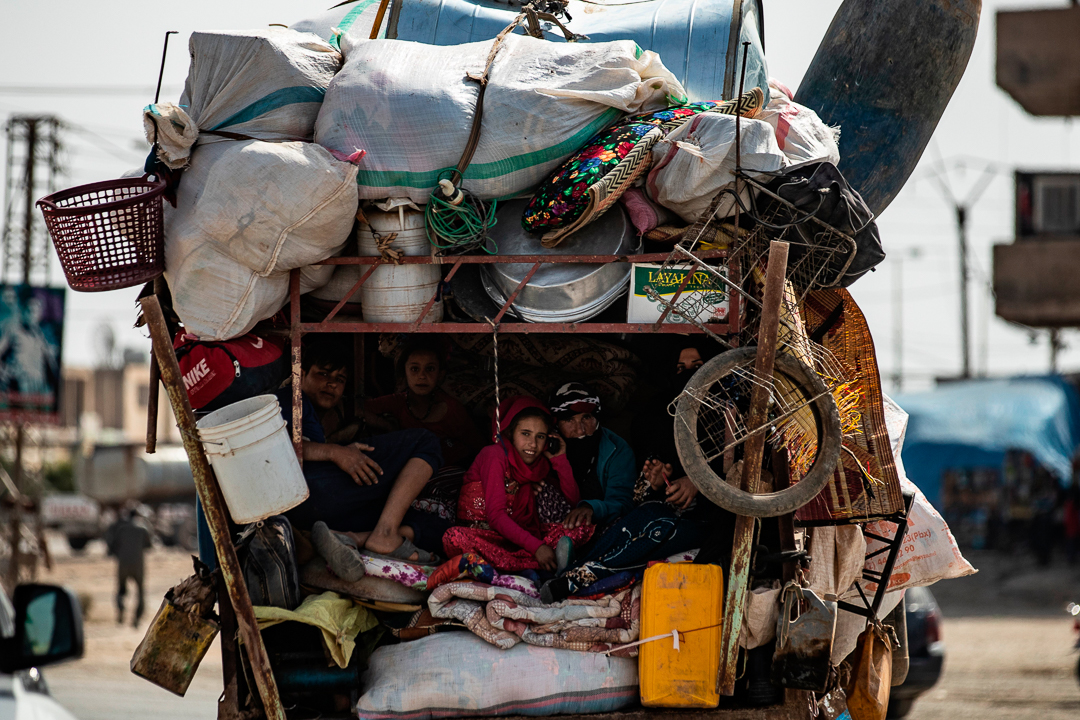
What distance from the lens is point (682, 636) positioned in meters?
3.52

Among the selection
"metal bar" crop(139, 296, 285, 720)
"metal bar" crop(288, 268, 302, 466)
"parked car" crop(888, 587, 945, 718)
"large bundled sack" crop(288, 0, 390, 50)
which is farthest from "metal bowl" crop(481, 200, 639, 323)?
"parked car" crop(888, 587, 945, 718)

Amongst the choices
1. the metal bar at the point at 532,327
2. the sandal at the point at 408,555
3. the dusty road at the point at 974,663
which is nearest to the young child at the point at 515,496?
the sandal at the point at 408,555

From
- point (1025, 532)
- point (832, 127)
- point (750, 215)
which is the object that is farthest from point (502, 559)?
point (1025, 532)

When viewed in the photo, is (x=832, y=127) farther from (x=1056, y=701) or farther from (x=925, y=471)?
(x=925, y=471)

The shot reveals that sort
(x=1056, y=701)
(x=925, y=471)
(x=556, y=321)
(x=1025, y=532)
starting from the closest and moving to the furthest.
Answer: (x=556, y=321)
(x=1056, y=701)
(x=925, y=471)
(x=1025, y=532)

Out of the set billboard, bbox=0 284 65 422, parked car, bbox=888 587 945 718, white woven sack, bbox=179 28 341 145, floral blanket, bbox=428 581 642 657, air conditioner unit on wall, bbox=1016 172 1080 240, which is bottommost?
parked car, bbox=888 587 945 718

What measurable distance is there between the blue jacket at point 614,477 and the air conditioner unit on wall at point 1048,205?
54.2ft

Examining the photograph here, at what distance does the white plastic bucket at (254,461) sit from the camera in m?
3.45

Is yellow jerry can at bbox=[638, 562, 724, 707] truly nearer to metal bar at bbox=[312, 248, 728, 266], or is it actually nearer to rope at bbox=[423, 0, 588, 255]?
metal bar at bbox=[312, 248, 728, 266]

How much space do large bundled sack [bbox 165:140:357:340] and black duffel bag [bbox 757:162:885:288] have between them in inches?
57.0

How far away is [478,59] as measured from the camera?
12.7ft

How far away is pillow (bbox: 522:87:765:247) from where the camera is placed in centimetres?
362

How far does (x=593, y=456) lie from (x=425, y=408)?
0.82 m

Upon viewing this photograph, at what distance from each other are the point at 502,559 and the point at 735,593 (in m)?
0.89
